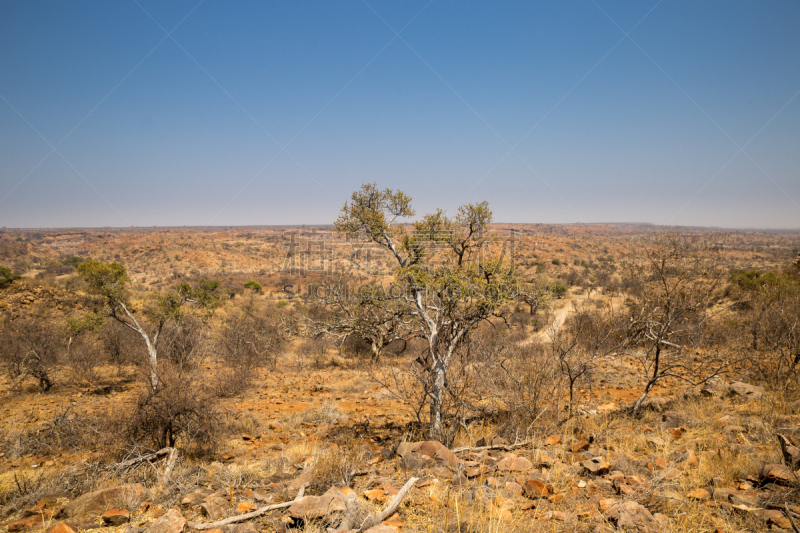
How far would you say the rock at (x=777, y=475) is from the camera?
12.0ft

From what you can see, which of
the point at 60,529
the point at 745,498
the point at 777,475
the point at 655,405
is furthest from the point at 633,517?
the point at 655,405

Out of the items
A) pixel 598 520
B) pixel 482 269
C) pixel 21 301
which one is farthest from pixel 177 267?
A: pixel 598 520

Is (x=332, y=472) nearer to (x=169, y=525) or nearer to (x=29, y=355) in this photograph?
(x=169, y=525)

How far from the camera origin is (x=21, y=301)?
22.1 meters

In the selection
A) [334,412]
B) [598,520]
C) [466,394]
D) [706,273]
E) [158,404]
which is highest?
[706,273]

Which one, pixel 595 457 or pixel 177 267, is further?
pixel 177 267

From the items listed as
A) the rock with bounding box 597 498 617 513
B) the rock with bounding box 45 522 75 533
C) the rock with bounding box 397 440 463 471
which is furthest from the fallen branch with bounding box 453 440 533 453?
the rock with bounding box 45 522 75 533

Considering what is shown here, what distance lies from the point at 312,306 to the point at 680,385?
17.7 meters

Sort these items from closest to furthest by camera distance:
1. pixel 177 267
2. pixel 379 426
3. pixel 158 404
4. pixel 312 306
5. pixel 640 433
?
pixel 640 433 < pixel 158 404 < pixel 379 426 < pixel 312 306 < pixel 177 267

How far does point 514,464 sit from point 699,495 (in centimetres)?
192

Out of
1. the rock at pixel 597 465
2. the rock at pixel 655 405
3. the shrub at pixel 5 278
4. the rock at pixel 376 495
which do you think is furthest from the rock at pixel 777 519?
the shrub at pixel 5 278

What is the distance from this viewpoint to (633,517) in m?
3.20

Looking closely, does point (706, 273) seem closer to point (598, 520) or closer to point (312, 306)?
point (598, 520)

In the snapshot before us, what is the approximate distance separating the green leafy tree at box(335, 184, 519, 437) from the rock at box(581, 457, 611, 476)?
260 centimetres
